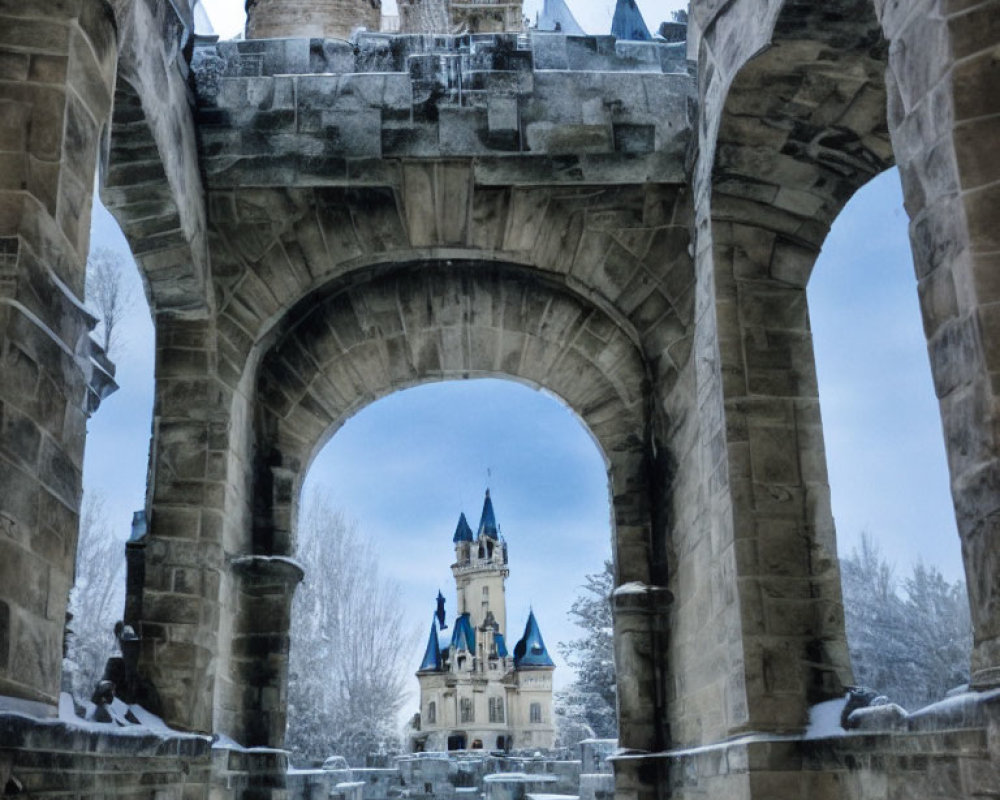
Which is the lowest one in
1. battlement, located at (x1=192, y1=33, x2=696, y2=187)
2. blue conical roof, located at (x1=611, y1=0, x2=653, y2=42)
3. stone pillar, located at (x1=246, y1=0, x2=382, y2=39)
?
battlement, located at (x1=192, y1=33, x2=696, y2=187)

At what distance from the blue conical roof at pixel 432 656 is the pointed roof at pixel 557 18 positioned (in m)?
31.6

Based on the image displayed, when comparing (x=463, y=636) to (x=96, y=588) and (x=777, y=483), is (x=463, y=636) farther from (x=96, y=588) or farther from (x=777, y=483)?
(x=777, y=483)

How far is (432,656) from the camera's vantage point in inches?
1510

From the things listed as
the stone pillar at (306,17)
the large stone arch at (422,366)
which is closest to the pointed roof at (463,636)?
the stone pillar at (306,17)

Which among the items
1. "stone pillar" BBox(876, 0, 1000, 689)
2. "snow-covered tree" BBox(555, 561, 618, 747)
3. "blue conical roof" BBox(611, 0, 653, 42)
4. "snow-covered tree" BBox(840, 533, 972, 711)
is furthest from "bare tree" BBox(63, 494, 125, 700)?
"stone pillar" BBox(876, 0, 1000, 689)

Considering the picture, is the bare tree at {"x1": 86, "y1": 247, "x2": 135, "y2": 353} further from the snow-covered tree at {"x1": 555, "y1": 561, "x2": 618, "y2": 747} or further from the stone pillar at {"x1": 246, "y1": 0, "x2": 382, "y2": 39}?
the snow-covered tree at {"x1": 555, "y1": 561, "x2": 618, "y2": 747}

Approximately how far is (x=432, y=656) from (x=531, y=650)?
3.44m

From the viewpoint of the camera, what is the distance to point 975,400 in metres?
2.99

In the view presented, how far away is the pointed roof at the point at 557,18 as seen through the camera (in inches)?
313

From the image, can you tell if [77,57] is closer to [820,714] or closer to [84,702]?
[84,702]

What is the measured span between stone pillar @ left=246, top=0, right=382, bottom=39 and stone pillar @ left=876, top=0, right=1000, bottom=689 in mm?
14480

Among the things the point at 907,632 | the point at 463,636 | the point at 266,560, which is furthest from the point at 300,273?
the point at 463,636

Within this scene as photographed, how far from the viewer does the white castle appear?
3734cm

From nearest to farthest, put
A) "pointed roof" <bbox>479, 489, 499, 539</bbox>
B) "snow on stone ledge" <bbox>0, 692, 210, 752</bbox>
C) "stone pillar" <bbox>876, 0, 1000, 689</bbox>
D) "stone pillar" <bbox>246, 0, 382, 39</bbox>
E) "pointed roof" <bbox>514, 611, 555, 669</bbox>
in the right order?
"stone pillar" <bbox>876, 0, 1000, 689</bbox> → "snow on stone ledge" <bbox>0, 692, 210, 752</bbox> → "stone pillar" <bbox>246, 0, 382, 39</bbox> → "pointed roof" <bbox>514, 611, 555, 669</bbox> → "pointed roof" <bbox>479, 489, 499, 539</bbox>
